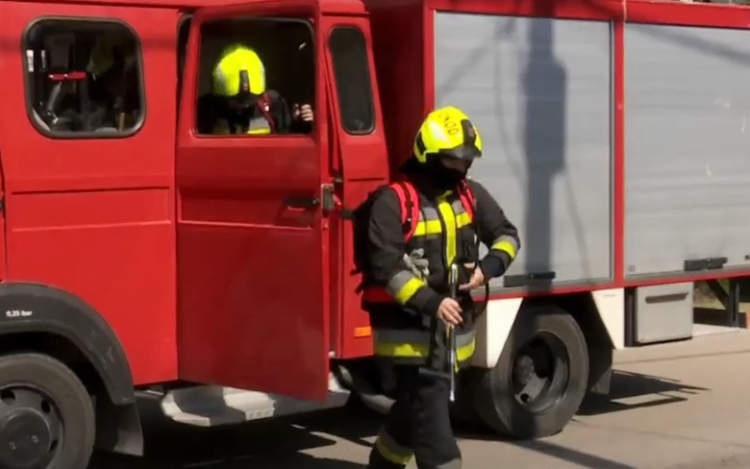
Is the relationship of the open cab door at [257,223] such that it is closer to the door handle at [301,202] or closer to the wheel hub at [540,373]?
the door handle at [301,202]

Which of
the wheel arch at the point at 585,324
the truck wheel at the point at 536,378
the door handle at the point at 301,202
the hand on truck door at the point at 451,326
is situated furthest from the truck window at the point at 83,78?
the truck wheel at the point at 536,378

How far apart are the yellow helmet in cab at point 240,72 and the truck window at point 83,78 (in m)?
0.43

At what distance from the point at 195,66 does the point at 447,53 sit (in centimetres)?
137

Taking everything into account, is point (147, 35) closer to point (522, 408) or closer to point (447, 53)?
point (447, 53)

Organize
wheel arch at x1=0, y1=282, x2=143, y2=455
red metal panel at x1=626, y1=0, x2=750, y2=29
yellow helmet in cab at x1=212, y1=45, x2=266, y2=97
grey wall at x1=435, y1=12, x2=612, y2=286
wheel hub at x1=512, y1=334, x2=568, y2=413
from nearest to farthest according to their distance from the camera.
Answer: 1. wheel arch at x1=0, y1=282, x2=143, y2=455
2. yellow helmet in cab at x1=212, y1=45, x2=266, y2=97
3. grey wall at x1=435, y1=12, x2=612, y2=286
4. wheel hub at x1=512, y1=334, x2=568, y2=413
5. red metal panel at x1=626, y1=0, x2=750, y2=29

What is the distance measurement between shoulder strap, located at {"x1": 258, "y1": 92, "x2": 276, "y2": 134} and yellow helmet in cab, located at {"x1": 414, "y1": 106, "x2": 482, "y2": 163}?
3.77 ft

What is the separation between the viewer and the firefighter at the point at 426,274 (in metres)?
6.32

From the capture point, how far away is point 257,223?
7.23 meters

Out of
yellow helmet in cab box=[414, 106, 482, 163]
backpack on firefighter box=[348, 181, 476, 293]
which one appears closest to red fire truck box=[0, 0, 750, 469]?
backpack on firefighter box=[348, 181, 476, 293]

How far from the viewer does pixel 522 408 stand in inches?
342

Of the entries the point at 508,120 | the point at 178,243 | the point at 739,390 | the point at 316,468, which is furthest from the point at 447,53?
the point at 739,390

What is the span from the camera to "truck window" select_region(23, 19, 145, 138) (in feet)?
23.1

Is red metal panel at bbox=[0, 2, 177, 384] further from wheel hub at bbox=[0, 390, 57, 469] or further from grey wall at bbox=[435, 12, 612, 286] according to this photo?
grey wall at bbox=[435, 12, 612, 286]

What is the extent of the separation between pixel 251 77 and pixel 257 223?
0.79 metres
